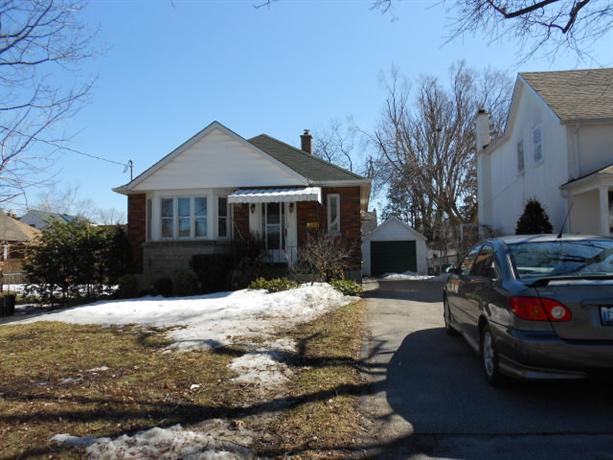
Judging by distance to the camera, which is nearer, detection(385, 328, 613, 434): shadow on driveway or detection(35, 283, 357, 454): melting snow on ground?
detection(35, 283, 357, 454): melting snow on ground

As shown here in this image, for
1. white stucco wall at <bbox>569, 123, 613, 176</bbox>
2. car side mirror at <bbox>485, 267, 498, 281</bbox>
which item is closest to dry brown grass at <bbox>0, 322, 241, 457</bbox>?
car side mirror at <bbox>485, 267, 498, 281</bbox>

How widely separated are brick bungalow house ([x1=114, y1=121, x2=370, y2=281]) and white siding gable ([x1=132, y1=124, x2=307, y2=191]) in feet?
0.11

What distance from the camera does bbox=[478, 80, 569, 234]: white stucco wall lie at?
15578 mm

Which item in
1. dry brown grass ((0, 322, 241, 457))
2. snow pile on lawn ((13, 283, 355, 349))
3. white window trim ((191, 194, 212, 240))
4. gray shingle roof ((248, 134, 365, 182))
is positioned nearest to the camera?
dry brown grass ((0, 322, 241, 457))

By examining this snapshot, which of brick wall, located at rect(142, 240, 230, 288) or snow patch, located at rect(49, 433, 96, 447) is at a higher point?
brick wall, located at rect(142, 240, 230, 288)

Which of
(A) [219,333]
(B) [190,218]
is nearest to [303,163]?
(B) [190,218]

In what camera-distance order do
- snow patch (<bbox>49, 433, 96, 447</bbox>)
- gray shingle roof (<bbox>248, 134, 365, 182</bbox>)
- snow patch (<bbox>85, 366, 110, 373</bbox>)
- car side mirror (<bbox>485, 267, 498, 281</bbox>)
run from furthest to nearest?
1. gray shingle roof (<bbox>248, 134, 365, 182</bbox>)
2. snow patch (<bbox>85, 366, 110, 373</bbox>)
3. car side mirror (<bbox>485, 267, 498, 281</bbox>)
4. snow patch (<bbox>49, 433, 96, 447</bbox>)

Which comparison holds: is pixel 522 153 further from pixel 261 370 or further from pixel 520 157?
pixel 261 370

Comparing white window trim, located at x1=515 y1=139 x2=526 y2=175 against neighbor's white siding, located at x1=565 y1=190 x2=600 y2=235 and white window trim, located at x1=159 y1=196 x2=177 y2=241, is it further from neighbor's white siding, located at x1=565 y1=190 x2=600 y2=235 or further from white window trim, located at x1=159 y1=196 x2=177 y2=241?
white window trim, located at x1=159 y1=196 x2=177 y2=241

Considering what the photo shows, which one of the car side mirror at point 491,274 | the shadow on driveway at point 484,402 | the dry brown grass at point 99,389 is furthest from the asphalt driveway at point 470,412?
the dry brown grass at point 99,389

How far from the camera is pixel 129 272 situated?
1614 cm

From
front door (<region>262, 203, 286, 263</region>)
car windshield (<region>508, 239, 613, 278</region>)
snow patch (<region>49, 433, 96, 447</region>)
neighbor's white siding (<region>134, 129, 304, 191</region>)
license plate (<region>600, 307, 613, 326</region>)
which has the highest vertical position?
neighbor's white siding (<region>134, 129, 304, 191</region>)

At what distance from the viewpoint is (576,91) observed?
16.7 meters

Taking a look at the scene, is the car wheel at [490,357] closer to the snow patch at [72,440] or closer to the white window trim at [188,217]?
the snow patch at [72,440]
